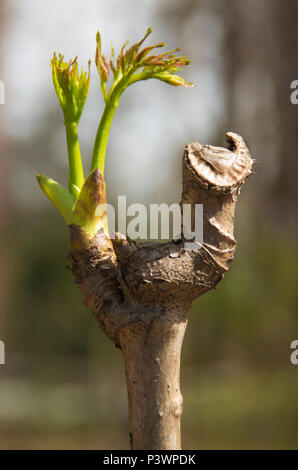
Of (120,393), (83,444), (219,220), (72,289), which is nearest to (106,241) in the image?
(219,220)

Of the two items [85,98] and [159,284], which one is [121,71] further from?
[159,284]

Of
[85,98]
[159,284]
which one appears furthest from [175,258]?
[85,98]

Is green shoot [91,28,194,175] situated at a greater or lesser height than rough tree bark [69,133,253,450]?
greater

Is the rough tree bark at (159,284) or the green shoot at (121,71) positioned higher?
the green shoot at (121,71)

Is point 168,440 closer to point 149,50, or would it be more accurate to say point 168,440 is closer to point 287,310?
point 149,50

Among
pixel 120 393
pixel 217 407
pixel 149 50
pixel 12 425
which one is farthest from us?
pixel 12 425

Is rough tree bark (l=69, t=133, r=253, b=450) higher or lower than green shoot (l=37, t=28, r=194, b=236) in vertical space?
lower

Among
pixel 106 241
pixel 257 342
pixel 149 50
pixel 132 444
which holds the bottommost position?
pixel 132 444

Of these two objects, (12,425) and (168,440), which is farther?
(12,425)
